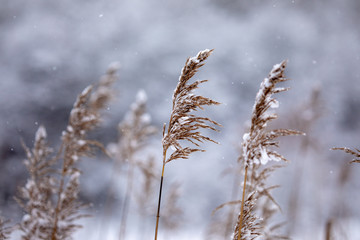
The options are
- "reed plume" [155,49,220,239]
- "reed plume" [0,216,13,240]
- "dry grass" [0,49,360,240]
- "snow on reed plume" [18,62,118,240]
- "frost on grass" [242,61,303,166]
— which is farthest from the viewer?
"snow on reed plume" [18,62,118,240]

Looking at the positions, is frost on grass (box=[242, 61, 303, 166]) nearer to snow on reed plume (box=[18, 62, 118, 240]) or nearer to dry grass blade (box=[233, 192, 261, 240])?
dry grass blade (box=[233, 192, 261, 240])

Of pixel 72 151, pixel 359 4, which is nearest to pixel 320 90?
pixel 72 151

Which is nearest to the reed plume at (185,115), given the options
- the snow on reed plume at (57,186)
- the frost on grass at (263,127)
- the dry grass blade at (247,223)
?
the frost on grass at (263,127)

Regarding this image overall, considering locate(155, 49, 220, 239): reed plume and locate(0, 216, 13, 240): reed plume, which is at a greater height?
locate(155, 49, 220, 239): reed plume

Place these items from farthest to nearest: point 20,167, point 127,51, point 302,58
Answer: point 302,58 → point 127,51 → point 20,167

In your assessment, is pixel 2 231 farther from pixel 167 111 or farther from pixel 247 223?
pixel 167 111

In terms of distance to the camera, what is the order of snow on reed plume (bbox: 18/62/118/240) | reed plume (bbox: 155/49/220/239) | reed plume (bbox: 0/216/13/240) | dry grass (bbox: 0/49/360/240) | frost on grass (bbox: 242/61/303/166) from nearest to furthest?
1. frost on grass (bbox: 242/61/303/166)
2. dry grass (bbox: 0/49/360/240)
3. reed plume (bbox: 155/49/220/239)
4. reed plume (bbox: 0/216/13/240)
5. snow on reed plume (bbox: 18/62/118/240)

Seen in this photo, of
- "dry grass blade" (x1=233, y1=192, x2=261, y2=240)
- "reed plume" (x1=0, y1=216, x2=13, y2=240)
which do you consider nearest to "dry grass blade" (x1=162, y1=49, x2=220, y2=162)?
"dry grass blade" (x1=233, y1=192, x2=261, y2=240)

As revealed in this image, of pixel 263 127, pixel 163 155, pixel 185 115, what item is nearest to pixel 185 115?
pixel 185 115

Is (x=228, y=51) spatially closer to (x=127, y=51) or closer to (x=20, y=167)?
(x=127, y=51)
